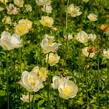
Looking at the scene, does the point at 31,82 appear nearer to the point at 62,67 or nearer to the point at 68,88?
the point at 68,88

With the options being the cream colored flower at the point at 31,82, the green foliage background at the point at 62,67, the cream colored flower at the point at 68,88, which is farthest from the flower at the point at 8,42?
the cream colored flower at the point at 68,88

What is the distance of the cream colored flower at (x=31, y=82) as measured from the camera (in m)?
0.89

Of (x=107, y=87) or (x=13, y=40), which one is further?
(x=107, y=87)

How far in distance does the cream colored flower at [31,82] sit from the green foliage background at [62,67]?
0.17 m

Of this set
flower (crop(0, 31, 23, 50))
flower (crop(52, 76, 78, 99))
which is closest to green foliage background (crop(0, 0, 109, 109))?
flower (crop(0, 31, 23, 50))

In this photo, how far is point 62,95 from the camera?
0.98 metres

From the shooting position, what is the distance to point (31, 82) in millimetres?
919

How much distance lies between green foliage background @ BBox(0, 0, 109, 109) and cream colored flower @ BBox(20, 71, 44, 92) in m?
0.17

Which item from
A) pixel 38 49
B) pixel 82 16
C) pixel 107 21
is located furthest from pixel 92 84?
pixel 107 21

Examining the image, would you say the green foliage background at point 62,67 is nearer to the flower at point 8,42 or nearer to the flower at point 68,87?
the flower at point 8,42

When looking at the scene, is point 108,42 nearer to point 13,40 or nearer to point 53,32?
point 53,32

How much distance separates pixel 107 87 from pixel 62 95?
93 centimetres

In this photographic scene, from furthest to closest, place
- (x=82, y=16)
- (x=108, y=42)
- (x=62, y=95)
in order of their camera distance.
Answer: (x=82, y=16) < (x=108, y=42) < (x=62, y=95)

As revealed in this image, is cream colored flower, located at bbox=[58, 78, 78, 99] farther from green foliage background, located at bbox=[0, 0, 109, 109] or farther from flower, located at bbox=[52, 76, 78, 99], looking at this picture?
green foliage background, located at bbox=[0, 0, 109, 109]
